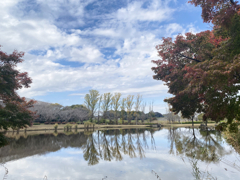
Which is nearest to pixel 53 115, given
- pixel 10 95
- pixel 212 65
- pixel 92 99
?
pixel 92 99

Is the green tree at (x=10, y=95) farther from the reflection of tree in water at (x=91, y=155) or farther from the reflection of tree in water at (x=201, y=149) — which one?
the reflection of tree in water at (x=201, y=149)

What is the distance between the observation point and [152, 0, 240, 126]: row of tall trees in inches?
204

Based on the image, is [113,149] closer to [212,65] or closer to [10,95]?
[10,95]

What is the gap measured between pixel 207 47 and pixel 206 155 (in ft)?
18.8

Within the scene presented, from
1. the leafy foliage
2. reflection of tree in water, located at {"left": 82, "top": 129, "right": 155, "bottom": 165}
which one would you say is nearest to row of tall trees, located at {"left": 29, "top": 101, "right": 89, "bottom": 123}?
reflection of tree in water, located at {"left": 82, "top": 129, "right": 155, "bottom": 165}

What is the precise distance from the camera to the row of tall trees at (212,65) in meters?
5.17

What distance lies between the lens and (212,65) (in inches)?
212

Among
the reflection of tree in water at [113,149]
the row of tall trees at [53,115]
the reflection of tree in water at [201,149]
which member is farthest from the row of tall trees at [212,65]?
the row of tall trees at [53,115]

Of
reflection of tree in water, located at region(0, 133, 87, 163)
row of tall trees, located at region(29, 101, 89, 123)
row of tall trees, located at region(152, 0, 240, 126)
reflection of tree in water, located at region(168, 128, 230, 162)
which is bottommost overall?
reflection of tree in water, located at region(0, 133, 87, 163)

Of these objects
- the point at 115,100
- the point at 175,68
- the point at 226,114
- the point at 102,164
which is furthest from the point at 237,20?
the point at 115,100

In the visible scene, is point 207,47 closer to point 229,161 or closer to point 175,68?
point 175,68

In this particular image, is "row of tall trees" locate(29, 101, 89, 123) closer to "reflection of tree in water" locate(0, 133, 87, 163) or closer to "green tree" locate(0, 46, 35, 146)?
"reflection of tree in water" locate(0, 133, 87, 163)

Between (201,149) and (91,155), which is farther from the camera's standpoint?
(91,155)

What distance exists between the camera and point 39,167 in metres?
8.10
